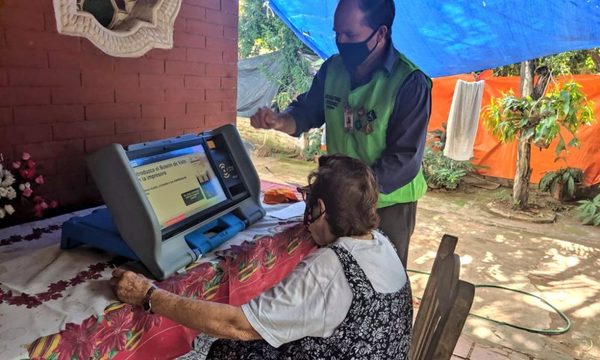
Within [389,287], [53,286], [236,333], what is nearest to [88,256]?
[53,286]

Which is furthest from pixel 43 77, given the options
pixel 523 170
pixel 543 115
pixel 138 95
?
pixel 523 170

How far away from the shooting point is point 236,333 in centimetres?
116

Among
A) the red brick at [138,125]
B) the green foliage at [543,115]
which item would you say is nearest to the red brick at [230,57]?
the red brick at [138,125]

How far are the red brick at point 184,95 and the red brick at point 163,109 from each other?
0.09 feet

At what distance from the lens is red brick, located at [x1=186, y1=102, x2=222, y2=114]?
2.58 metres

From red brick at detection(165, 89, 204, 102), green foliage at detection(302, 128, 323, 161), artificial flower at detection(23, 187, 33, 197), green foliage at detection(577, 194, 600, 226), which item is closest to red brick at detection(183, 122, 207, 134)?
red brick at detection(165, 89, 204, 102)

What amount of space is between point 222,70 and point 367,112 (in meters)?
1.16

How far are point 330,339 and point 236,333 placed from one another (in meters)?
0.26

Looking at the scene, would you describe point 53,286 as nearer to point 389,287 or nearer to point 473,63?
point 389,287

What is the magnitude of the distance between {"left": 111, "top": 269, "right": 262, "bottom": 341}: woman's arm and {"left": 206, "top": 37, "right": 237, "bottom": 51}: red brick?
1745mm

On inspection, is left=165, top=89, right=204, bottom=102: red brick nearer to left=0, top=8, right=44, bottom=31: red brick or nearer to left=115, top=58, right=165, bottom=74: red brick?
left=115, top=58, right=165, bottom=74: red brick

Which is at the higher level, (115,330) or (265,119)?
(265,119)

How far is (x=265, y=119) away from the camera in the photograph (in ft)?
7.21

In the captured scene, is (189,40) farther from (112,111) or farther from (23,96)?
(23,96)
